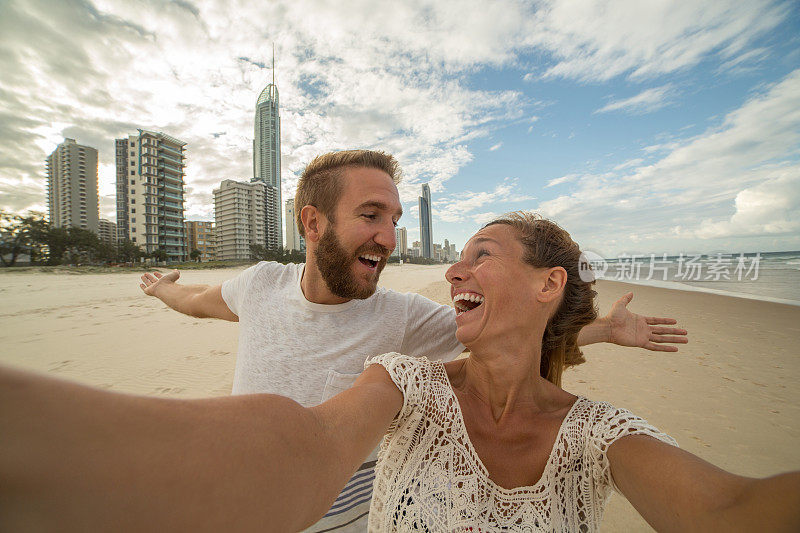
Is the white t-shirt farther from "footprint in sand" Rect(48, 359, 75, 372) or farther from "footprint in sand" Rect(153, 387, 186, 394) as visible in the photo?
"footprint in sand" Rect(48, 359, 75, 372)

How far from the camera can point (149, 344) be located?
8.11 m

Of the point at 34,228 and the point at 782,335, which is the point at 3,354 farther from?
the point at 34,228

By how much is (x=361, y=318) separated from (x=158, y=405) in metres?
1.64

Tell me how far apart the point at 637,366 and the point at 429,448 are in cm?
726

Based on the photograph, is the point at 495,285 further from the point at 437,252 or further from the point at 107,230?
the point at 107,230

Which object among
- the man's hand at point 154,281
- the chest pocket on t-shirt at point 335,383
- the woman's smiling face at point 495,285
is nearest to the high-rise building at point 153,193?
the man's hand at point 154,281

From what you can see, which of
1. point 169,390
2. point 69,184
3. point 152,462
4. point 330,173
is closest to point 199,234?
point 69,184

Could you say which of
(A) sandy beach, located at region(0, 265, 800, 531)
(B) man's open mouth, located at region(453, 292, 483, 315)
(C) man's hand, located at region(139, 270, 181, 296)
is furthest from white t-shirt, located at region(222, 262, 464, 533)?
(A) sandy beach, located at region(0, 265, 800, 531)

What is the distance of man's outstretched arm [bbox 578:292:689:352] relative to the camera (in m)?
2.42

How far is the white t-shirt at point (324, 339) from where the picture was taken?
197 centimetres

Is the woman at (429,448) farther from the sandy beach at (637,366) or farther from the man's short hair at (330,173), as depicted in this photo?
the sandy beach at (637,366)

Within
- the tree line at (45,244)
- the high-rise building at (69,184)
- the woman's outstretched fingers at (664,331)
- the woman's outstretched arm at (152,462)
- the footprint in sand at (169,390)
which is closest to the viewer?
the woman's outstretched arm at (152,462)

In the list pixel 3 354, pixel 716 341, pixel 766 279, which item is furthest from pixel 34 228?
pixel 766 279

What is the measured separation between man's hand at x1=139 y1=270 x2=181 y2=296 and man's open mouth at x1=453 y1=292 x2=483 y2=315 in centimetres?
294
